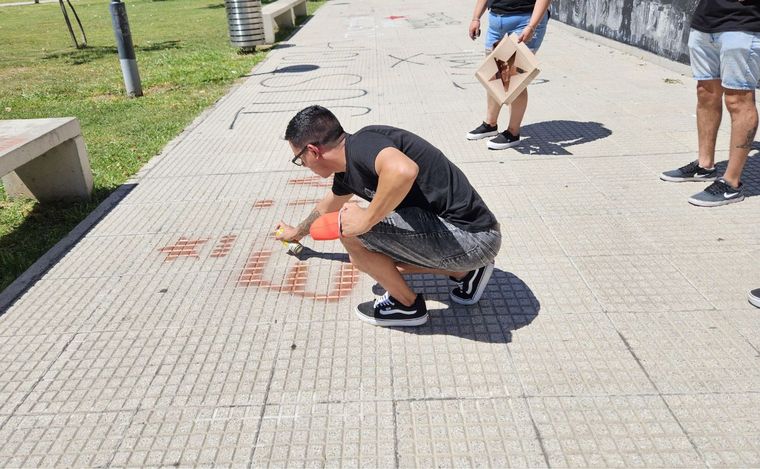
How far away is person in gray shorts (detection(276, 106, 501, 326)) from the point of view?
239 centimetres

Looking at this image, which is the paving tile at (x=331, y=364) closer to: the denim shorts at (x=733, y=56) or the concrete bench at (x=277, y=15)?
the denim shorts at (x=733, y=56)

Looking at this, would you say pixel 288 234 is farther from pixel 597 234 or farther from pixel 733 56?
pixel 733 56

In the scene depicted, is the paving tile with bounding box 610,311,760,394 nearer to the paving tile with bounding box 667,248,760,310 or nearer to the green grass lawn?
the paving tile with bounding box 667,248,760,310

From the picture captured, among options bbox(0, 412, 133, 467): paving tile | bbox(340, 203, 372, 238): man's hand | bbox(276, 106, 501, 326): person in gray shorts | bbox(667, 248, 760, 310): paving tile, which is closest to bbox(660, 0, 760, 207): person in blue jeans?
bbox(667, 248, 760, 310): paving tile

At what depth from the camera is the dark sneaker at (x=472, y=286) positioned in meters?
2.93

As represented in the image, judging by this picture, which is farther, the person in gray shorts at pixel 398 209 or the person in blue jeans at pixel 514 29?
the person in blue jeans at pixel 514 29

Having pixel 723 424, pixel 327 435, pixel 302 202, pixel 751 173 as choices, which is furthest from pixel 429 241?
pixel 751 173

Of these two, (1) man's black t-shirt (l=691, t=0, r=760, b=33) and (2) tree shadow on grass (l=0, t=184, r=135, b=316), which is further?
(1) man's black t-shirt (l=691, t=0, r=760, b=33)

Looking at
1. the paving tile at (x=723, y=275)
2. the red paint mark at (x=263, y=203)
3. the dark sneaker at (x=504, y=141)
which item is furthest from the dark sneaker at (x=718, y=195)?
the red paint mark at (x=263, y=203)

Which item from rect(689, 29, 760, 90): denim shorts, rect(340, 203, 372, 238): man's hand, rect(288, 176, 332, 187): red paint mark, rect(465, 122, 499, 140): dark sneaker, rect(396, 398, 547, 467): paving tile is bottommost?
rect(288, 176, 332, 187): red paint mark

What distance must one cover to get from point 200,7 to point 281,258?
22514mm

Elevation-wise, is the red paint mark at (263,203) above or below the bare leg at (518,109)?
below

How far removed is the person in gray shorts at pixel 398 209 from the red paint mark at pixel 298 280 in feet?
1.01

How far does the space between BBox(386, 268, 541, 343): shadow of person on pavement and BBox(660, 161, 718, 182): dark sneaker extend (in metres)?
1.89
